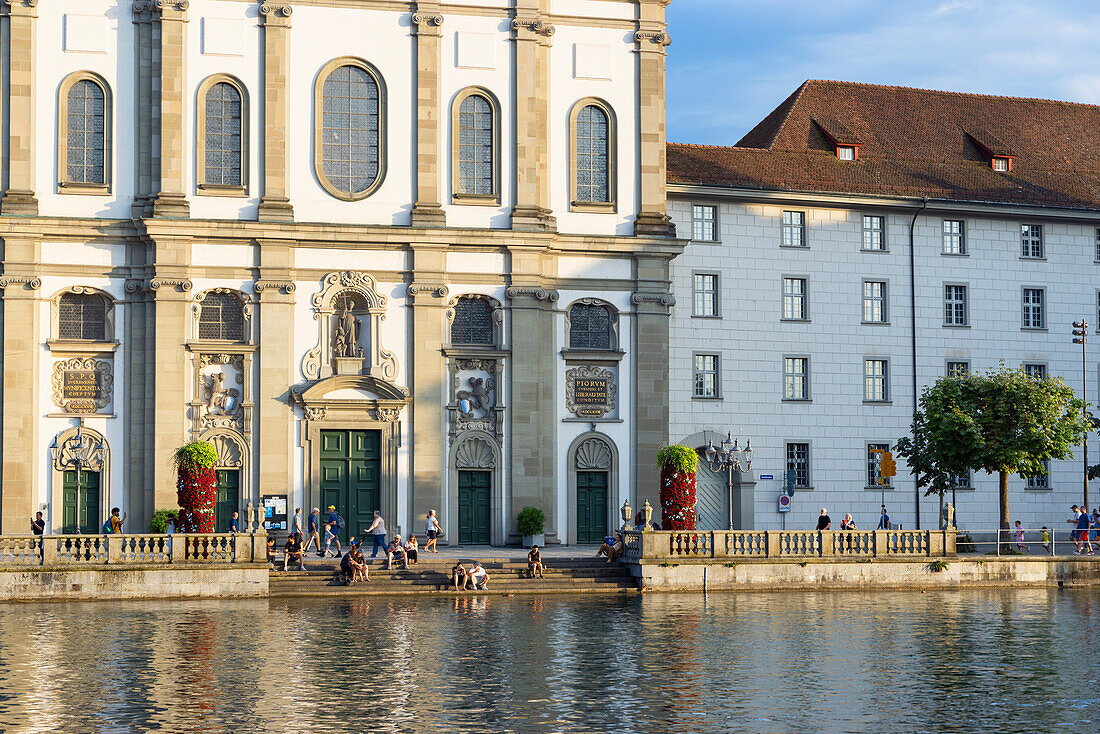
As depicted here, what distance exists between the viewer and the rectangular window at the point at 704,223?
51406 millimetres

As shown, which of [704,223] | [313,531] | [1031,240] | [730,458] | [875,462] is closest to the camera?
[730,458]

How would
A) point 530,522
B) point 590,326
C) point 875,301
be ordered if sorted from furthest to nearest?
1. point 875,301
2. point 590,326
3. point 530,522

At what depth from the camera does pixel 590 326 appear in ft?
161

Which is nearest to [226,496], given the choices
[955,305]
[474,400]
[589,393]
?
[474,400]

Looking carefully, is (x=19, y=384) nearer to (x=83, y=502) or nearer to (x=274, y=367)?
(x=83, y=502)

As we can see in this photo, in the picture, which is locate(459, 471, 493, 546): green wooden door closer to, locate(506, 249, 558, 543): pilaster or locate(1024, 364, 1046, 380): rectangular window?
locate(506, 249, 558, 543): pilaster

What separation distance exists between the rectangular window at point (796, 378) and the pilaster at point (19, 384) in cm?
2600

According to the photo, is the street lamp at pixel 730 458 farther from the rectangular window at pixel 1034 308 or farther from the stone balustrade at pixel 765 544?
the rectangular window at pixel 1034 308

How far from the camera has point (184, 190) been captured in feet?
152

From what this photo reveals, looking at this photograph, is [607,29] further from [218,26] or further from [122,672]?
[122,672]

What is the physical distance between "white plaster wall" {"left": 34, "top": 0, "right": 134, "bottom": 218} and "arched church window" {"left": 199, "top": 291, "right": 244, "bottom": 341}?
403 centimetres

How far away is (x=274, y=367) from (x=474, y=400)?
6.76 meters

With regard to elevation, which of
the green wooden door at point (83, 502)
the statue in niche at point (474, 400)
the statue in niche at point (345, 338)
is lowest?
the green wooden door at point (83, 502)

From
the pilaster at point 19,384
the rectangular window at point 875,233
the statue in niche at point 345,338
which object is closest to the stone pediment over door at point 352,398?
the statue in niche at point 345,338
